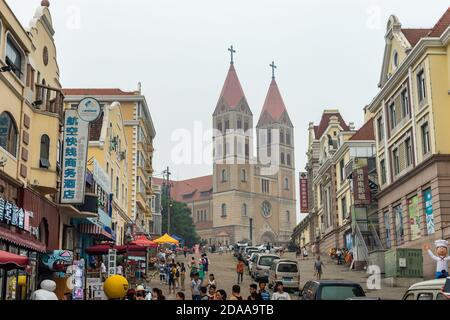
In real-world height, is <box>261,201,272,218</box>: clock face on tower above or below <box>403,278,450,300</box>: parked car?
above

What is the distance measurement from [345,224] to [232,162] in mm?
82158

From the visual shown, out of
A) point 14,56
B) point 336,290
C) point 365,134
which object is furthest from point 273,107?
point 336,290

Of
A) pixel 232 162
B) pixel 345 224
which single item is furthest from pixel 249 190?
pixel 345 224

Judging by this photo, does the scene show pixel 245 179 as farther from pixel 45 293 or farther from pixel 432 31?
pixel 45 293

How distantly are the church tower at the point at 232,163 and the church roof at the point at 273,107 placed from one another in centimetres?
496

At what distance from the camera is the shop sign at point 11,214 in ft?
61.5

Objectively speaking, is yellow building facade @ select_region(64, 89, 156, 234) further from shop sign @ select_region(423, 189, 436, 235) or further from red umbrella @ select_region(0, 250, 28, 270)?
red umbrella @ select_region(0, 250, 28, 270)

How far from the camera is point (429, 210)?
34.2 meters

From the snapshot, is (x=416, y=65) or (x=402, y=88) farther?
(x=402, y=88)

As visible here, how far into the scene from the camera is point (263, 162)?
5846 inches

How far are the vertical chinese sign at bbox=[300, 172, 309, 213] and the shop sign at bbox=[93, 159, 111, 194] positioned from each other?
41316 millimetres

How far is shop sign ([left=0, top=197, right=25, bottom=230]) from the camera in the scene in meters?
18.7

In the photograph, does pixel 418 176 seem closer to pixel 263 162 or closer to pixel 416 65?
pixel 416 65

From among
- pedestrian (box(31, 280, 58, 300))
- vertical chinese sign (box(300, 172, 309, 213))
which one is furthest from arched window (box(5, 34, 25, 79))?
vertical chinese sign (box(300, 172, 309, 213))
